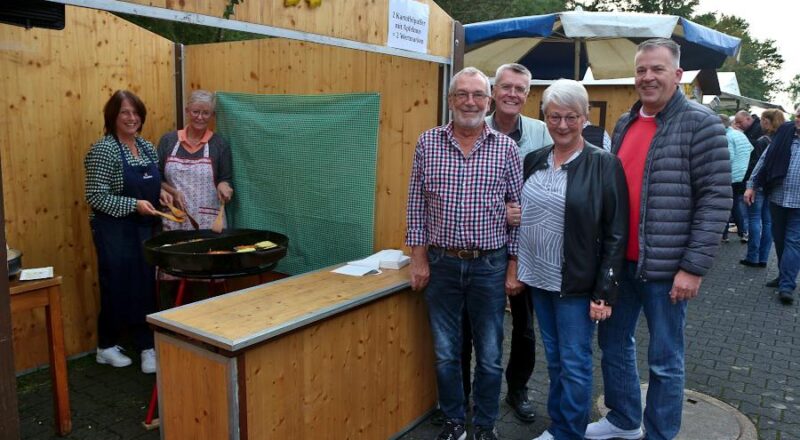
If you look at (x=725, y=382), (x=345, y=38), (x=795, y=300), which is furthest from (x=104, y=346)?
(x=795, y=300)

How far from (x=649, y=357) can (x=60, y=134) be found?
3918mm

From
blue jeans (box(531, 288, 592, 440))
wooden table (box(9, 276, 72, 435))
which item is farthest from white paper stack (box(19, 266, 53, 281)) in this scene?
blue jeans (box(531, 288, 592, 440))

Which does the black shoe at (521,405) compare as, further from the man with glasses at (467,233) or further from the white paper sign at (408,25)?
the white paper sign at (408,25)

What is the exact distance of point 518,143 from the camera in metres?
3.16

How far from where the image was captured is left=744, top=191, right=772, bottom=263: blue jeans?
7457 millimetres

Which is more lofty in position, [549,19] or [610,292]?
[549,19]

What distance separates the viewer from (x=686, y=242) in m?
2.55

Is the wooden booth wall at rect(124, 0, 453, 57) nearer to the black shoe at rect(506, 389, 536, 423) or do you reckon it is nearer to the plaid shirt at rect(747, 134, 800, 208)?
the black shoe at rect(506, 389, 536, 423)

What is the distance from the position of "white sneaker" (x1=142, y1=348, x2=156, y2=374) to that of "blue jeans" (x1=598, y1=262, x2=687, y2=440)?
9.46 ft

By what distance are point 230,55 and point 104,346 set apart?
7.50 feet

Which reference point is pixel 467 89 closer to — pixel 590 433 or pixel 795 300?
pixel 590 433

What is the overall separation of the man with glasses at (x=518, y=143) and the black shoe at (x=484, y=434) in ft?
1.44

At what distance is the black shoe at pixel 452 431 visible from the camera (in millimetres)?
3057

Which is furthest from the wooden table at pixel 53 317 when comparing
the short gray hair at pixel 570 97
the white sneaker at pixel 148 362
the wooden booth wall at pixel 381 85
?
the short gray hair at pixel 570 97
